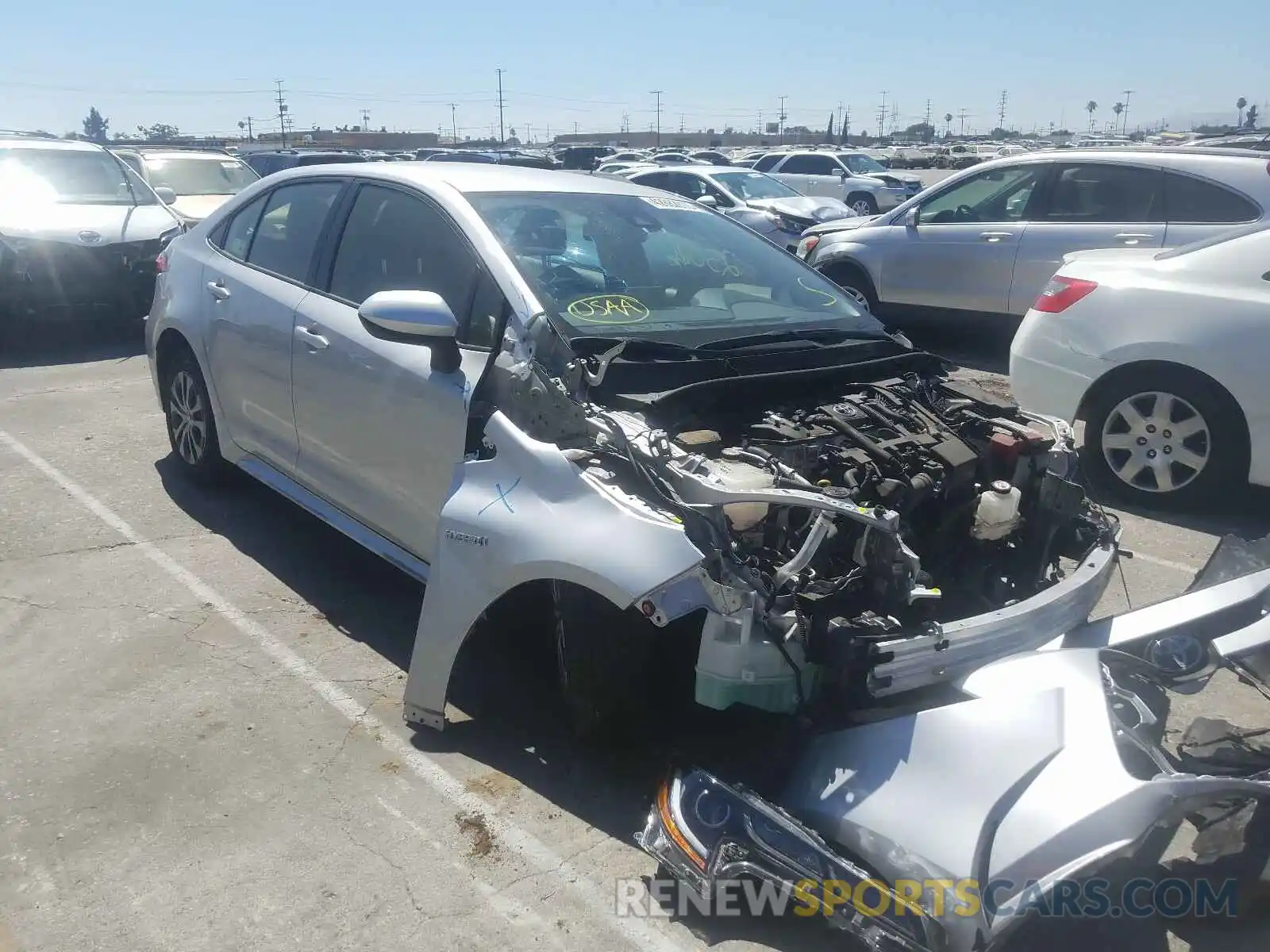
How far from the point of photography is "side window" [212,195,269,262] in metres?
5.11

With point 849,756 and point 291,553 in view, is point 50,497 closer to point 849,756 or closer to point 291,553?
point 291,553

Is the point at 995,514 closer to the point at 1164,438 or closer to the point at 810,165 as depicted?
the point at 1164,438

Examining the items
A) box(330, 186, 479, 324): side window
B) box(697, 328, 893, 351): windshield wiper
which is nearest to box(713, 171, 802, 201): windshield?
box(330, 186, 479, 324): side window

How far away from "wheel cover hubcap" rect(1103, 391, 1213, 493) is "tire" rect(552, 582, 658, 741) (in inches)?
150

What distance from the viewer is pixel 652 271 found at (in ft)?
13.3

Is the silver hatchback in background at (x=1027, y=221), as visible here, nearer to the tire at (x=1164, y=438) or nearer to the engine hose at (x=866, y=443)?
the tire at (x=1164, y=438)

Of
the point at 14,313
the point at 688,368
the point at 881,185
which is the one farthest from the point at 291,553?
the point at 881,185

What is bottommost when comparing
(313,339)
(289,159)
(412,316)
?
(313,339)

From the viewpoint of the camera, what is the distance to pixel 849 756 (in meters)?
2.61

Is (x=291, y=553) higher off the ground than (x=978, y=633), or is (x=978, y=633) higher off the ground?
(x=978, y=633)

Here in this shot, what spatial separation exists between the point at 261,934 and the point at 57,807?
0.94m

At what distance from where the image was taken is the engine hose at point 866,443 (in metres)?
3.08

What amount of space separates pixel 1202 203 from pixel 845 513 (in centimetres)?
647

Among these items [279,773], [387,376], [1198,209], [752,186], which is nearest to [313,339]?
[387,376]
